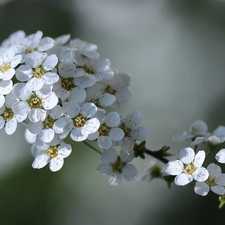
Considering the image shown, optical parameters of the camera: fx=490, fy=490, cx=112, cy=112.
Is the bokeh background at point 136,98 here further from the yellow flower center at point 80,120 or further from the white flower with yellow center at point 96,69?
the yellow flower center at point 80,120

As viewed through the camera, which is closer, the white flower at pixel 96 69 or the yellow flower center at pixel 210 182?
the yellow flower center at pixel 210 182

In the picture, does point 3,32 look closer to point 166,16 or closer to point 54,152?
point 166,16

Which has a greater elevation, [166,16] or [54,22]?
[166,16]

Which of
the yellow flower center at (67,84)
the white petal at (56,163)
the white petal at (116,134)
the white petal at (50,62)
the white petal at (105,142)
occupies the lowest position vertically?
the white petal at (56,163)

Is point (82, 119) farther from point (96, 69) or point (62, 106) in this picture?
point (96, 69)

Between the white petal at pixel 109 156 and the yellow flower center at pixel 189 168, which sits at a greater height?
the yellow flower center at pixel 189 168

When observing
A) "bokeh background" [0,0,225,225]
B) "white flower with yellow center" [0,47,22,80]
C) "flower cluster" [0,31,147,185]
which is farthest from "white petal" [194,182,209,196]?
"bokeh background" [0,0,225,225]

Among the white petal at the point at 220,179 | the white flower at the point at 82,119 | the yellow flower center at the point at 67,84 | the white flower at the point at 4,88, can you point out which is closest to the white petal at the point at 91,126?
the white flower at the point at 82,119

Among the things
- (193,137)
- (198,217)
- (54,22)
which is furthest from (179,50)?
(193,137)
